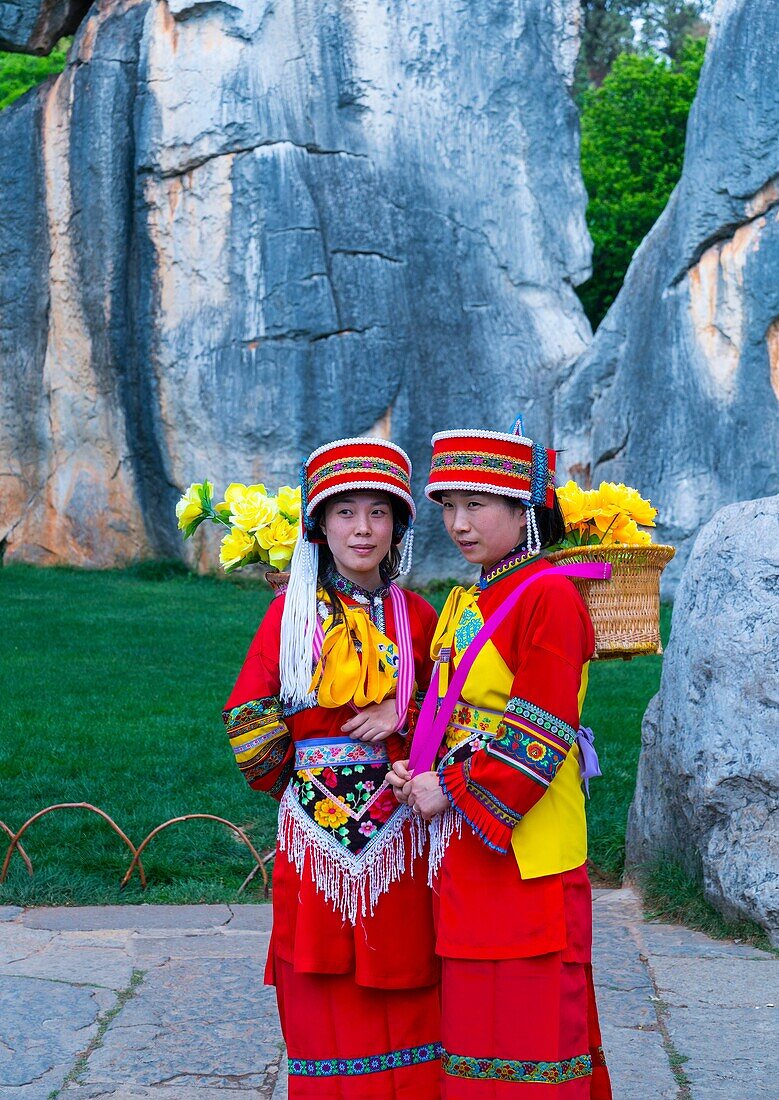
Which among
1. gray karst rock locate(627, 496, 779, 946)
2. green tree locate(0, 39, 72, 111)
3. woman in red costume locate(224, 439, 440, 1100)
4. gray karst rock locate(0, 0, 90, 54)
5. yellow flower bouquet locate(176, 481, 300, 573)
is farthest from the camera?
green tree locate(0, 39, 72, 111)

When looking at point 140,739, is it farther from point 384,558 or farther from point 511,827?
point 511,827

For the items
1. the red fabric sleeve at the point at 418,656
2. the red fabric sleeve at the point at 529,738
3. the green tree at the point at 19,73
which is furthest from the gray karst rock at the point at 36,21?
the red fabric sleeve at the point at 529,738

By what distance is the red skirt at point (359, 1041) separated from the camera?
8.58 feet

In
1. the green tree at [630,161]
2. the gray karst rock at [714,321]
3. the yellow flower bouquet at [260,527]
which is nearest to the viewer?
the yellow flower bouquet at [260,527]

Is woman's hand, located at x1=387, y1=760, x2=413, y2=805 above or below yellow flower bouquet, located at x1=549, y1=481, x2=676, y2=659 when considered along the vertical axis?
below

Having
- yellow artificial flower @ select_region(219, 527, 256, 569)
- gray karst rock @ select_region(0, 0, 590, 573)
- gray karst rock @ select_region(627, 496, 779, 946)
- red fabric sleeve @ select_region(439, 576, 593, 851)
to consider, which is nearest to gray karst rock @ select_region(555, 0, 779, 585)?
gray karst rock @ select_region(0, 0, 590, 573)

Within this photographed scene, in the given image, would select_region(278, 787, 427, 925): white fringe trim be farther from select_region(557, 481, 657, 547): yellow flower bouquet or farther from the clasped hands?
select_region(557, 481, 657, 547): yellow flower bouquet

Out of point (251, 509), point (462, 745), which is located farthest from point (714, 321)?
point (462, 745)

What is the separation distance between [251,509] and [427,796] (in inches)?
33.9

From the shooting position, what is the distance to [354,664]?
2723 mm

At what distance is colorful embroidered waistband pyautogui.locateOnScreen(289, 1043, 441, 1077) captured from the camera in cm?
261

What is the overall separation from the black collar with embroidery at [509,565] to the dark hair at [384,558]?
296 mm

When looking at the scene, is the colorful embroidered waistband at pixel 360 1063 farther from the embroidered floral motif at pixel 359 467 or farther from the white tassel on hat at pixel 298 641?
the embroidered floral motif at pixel 359 467

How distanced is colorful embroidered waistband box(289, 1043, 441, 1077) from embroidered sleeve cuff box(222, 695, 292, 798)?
60 cm
